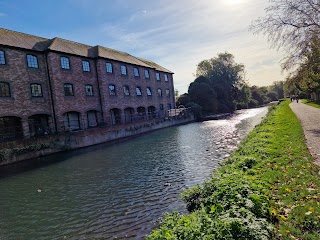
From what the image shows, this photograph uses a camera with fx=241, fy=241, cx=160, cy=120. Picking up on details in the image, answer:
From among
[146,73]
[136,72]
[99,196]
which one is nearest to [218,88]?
[146,73]

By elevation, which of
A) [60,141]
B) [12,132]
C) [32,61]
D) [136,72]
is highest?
[136,72]

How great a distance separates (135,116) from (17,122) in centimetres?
1673

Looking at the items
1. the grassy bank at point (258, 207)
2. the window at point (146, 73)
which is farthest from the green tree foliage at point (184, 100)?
the grassy bank at point (258, 207)

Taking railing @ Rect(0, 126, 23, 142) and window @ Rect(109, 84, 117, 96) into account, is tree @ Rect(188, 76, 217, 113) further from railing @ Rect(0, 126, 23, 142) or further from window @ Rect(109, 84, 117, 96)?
railing @ Rect(0, 126, 23, 142)

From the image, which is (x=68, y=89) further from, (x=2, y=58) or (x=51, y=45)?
(x=2, y=58)

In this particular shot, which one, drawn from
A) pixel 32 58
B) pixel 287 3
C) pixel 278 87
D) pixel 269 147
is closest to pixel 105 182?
pixel 269 147

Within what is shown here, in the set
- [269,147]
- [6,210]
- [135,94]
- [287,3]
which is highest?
[287,3]

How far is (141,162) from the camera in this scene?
13672 mm

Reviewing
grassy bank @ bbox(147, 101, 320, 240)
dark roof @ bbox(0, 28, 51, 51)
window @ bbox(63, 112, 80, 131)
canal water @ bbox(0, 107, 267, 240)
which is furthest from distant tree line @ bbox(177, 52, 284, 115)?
grassy bank @ bbox(147, 101, 320, 240)

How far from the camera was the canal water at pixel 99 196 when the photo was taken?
6.32m

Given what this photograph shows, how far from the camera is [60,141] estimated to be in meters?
21.5

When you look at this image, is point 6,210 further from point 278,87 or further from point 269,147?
point 278,87

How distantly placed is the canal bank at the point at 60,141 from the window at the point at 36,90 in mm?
5515

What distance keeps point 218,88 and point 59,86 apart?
4390 cm
